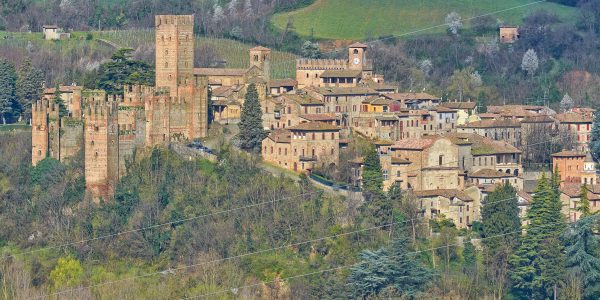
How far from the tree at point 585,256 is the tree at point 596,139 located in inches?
411

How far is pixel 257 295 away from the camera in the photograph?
69062 mm

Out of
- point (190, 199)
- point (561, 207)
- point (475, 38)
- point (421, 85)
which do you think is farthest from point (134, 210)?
point (475, 38)

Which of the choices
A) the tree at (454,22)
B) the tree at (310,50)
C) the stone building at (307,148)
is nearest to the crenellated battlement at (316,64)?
the tree at (310,50)

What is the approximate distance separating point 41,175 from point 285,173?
9.26 meters

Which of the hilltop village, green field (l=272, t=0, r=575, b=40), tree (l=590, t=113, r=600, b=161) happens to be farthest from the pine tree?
green field (l=272, t=0, r=575, b=40)

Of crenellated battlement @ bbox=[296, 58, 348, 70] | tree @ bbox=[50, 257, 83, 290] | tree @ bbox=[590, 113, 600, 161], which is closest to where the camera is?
tree @ bbox=[50, 257, 83, 290]

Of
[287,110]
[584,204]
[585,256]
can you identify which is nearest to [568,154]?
[584,204]

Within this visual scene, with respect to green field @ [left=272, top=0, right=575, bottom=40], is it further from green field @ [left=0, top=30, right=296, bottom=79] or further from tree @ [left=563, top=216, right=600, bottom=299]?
tree @ [left=563, top=216, right=600, bottom=299]

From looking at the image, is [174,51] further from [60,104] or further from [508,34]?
[508,34]

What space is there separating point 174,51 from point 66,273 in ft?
37.0

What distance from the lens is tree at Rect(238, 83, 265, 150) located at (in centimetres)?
7681

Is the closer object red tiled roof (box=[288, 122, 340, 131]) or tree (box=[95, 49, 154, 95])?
red tiled roof (box=[288, 122, 340, 131])

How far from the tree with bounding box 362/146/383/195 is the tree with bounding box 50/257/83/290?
1003 cm

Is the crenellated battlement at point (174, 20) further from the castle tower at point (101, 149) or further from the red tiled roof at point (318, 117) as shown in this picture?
the red tiled roof at point (318, 117)
